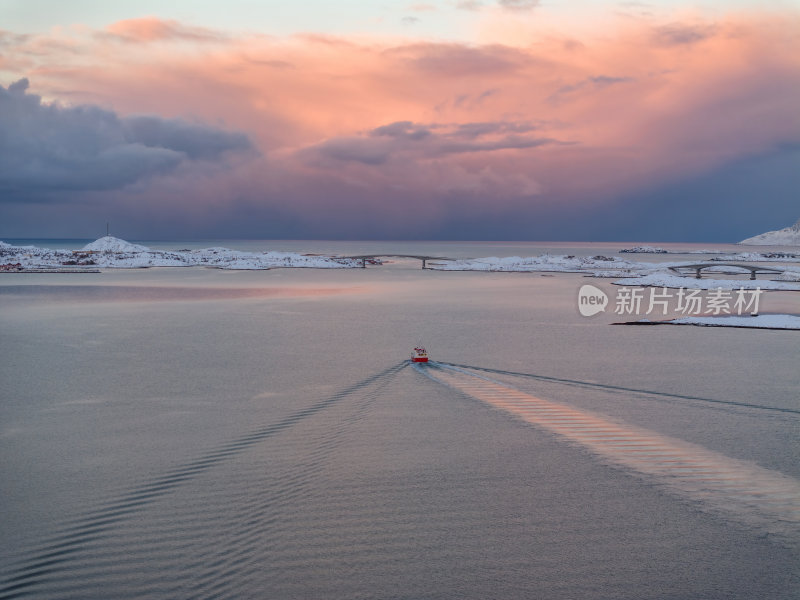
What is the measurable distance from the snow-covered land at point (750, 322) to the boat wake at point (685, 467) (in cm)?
1481

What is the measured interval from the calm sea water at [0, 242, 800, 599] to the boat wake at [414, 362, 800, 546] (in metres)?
0.04

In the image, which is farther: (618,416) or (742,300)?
(742,300)

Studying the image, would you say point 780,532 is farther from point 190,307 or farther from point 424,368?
point 190,307

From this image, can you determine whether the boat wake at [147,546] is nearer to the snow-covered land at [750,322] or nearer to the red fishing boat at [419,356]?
the red fishing boat at [419,356]

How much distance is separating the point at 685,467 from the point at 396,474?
341 centimetres

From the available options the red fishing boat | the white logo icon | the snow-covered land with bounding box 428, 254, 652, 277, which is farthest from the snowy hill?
the red fishing boat

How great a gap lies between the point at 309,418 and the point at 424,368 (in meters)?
5.07

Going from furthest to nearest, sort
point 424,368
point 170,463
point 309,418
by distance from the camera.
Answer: point 424,368 < point 309,418 < point 170,463

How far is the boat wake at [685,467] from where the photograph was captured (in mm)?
6355

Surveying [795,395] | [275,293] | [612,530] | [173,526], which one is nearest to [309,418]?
[173,526]

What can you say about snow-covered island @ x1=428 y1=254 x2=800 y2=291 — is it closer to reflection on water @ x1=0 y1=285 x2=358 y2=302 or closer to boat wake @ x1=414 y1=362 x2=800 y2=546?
reflection on water @ x1=0 y1=285 x2=358 y2=302

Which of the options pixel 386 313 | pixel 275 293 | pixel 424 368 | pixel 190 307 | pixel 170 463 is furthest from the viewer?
pixel 275 293

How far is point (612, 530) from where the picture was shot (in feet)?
19.4

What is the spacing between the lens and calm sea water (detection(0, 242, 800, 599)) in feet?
16.7
